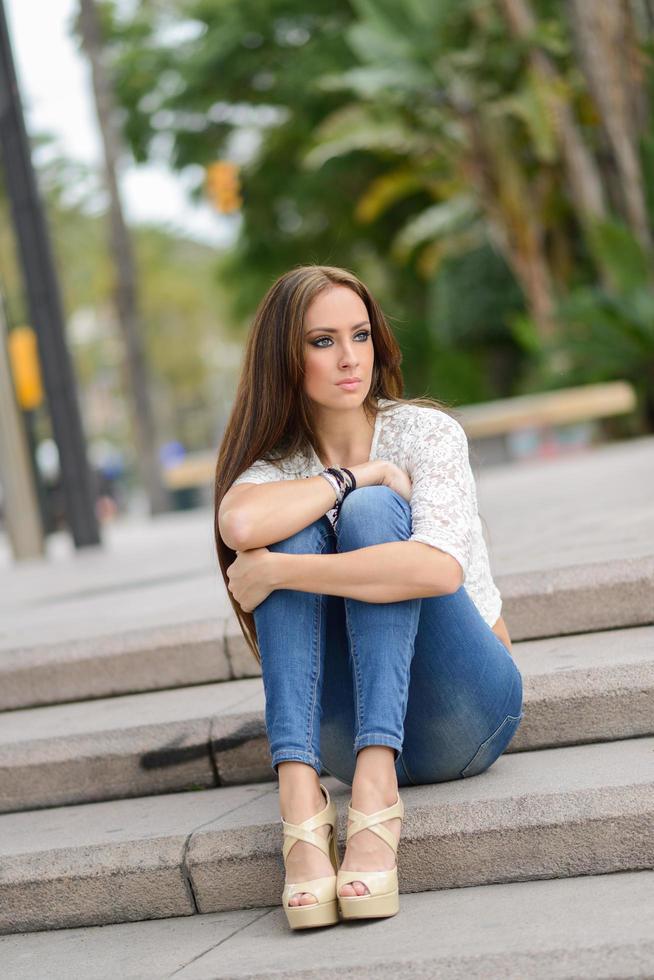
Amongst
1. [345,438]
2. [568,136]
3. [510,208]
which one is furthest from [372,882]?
[510,208]

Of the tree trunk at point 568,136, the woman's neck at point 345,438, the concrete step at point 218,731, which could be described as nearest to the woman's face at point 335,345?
the woman's neck at point 345,438

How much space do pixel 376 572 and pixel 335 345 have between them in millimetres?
587

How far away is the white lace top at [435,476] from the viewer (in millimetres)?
2826

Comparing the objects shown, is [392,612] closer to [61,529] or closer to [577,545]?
[577,545]

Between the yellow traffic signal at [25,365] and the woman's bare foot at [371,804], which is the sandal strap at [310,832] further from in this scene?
the yellow traffic signal at [25,365]

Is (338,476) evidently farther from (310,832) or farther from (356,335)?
(310,832)

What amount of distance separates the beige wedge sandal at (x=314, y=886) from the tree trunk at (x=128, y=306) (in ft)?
51.3

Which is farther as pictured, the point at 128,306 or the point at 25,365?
the point at 128,306

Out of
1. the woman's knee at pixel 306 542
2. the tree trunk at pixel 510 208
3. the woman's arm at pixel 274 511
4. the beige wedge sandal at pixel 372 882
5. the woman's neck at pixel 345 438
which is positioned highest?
the tree trunk at pixel 510 208

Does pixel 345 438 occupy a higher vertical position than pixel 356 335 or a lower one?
lower

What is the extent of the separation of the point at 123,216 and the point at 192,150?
7.51ft

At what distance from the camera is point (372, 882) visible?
261cm

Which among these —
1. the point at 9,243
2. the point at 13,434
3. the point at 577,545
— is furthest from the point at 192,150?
the point at 577,545

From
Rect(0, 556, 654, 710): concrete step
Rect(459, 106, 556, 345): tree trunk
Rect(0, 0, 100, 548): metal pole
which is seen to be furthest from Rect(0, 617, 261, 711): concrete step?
Rect(459, 106, 556, 345): tree trunk
